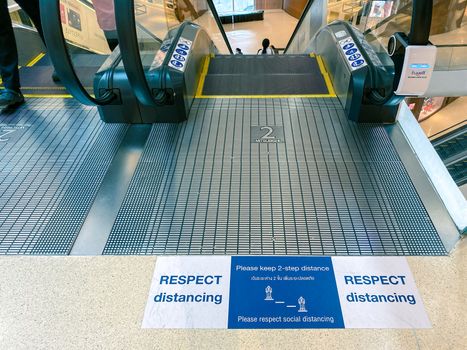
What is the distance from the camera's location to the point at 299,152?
2.64 m

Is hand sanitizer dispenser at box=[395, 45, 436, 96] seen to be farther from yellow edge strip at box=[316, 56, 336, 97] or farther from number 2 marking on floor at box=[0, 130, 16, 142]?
number 2 marking on floor at box=[0, 130, 16, 142]

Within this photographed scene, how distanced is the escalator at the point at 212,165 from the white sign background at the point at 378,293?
8 cm

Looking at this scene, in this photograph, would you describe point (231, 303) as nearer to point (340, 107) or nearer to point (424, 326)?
point (424, 326)

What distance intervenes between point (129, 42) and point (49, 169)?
3.91 feet

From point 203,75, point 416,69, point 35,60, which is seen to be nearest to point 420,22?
point 416,69

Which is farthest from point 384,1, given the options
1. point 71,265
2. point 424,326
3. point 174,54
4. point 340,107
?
point 71,265

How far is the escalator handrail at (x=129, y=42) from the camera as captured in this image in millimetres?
1974

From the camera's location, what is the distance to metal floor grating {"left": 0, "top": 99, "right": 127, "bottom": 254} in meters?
2.07

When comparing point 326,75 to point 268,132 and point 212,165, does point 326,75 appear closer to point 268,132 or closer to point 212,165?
point 268,132

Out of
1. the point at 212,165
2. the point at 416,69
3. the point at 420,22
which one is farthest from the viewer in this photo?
the point at 212,165

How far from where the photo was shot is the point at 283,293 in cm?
168

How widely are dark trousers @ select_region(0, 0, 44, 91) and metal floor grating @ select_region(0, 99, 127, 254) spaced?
0.28 metres

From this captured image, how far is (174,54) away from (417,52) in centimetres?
204

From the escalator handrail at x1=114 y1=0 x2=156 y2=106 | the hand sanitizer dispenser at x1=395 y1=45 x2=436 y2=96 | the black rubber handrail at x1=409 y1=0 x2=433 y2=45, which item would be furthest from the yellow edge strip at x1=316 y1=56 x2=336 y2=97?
the escalator handrail at x1=114 y1=0 x2=156 y2=106
